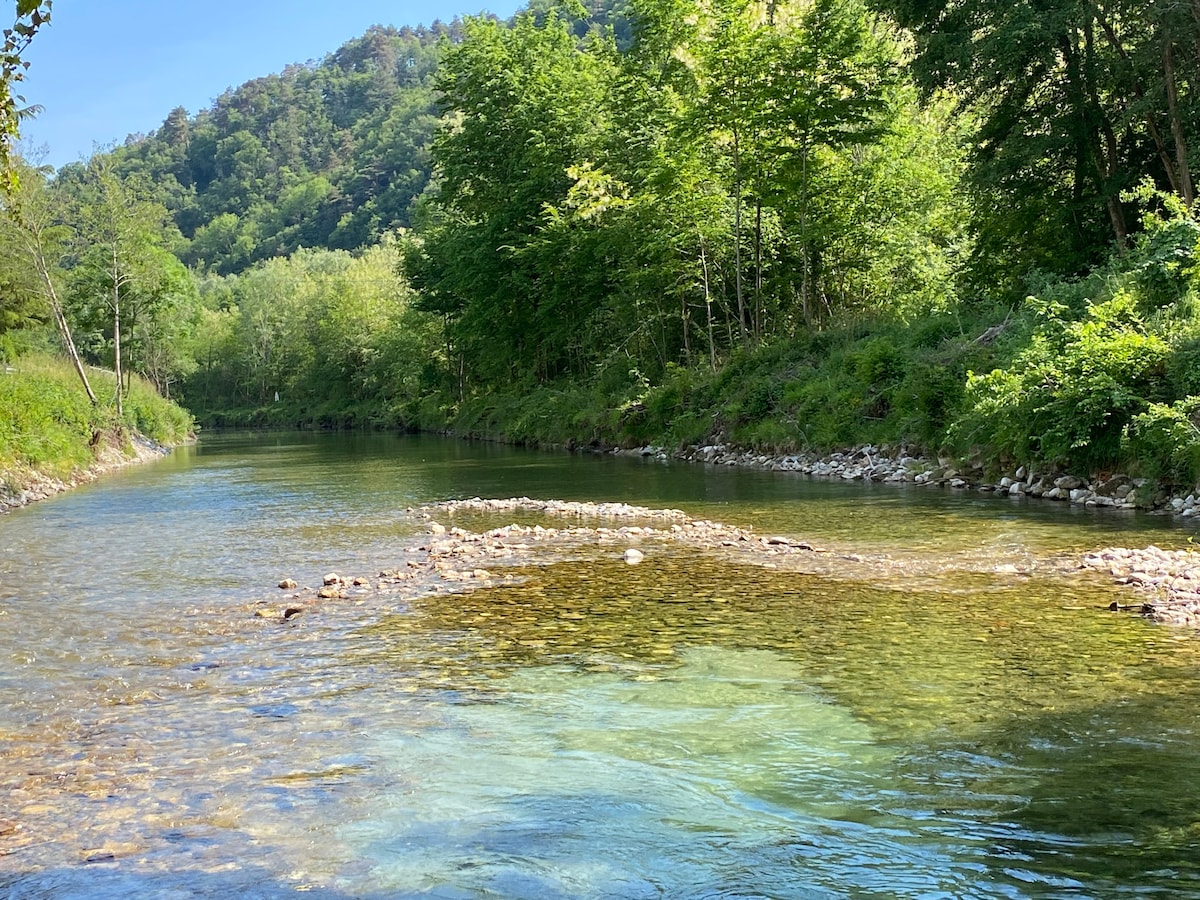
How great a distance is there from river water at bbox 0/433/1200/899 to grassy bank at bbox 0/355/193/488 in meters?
15.0

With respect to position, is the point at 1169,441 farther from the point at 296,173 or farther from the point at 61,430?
the point at 296,173

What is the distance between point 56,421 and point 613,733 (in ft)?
96.3

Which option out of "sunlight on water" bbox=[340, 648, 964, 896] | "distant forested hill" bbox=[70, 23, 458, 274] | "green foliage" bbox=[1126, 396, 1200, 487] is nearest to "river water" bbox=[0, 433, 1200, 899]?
"sunlight on water" bbox=[340, 648, 964, 896]

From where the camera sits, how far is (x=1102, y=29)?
23.1 meters

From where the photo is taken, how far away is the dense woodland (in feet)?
58.6

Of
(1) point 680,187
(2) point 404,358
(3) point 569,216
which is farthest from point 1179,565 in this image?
(2) point 404,358

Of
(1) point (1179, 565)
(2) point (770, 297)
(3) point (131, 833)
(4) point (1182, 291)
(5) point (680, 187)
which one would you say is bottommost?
(3) point (131, 833)

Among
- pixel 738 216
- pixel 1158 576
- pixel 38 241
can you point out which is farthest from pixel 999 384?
pixel 38 241

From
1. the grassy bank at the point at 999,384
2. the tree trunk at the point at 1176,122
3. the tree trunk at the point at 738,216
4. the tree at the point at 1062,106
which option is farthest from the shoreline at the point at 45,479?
the tree trunk at the point at 1176,122

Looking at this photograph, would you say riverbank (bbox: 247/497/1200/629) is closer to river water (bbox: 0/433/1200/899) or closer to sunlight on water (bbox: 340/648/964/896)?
river water (bbox: 0/433/1200/899)

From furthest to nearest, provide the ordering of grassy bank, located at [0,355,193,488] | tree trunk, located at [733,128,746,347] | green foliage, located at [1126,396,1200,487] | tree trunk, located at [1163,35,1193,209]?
tree trunk, located at [733,128,746,347]
grassy bank, located at [0,355,193,488]
tree trunk, located at [1163,35,1193,209]
green foliage, located at [1126,396,1200,487]

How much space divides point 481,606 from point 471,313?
124 ft

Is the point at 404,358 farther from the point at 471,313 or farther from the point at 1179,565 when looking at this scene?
the point at 1179,565

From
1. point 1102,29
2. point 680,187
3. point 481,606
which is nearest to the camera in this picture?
point 481,606
